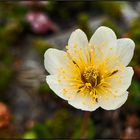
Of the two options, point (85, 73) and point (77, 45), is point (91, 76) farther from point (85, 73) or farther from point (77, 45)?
point (77, 45)

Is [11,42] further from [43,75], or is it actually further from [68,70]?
[68,70]

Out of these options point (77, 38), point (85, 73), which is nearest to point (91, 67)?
point (85, 73)

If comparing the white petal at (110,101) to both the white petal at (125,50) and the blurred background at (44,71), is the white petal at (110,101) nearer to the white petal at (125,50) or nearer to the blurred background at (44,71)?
the white petal at (125,50)

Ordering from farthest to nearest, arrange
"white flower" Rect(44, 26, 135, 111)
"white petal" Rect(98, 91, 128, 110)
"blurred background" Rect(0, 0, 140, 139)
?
1. "blurred background" Rect(0, 0, 140, 139)
2. "white flower" Rect(44, 26, 135, 111)
3. "white petal" Rect(98, 91, 128, 110)

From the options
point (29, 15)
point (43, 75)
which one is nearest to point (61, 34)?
point (29, 15)

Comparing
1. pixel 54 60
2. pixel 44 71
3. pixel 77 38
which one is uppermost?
pixel 77 38

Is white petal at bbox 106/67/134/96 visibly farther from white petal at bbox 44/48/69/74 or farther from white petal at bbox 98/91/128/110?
white petal at bbox 44/48/69/74

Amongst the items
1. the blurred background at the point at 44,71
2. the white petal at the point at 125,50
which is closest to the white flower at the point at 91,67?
the white petal at the point at 125,50

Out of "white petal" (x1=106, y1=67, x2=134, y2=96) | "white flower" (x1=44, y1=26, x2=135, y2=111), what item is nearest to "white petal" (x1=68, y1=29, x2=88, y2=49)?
"white flower" (x1=44, y1=26, x2=135, y2=111)
